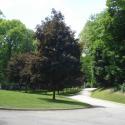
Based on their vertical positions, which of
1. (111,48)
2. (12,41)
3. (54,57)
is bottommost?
(54,57)

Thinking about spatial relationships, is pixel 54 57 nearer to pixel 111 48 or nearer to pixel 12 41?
pixel 111 48

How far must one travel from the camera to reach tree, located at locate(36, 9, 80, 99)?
3569 centimetres

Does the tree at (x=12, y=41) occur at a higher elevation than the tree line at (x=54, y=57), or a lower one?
higher

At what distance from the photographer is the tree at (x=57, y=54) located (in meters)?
35.7

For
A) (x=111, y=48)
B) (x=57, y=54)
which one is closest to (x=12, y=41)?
(x=111, y=48)

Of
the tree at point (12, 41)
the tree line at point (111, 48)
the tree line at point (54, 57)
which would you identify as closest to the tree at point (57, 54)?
the tree line at point (54, 57)

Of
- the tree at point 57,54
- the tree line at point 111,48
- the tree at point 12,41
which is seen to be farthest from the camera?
the tree at point 12,41

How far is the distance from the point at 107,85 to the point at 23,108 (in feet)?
159

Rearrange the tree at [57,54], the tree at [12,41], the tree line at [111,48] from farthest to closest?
1. the tree at [12,41]
2. the tree line at [111,48]
3. the tree at [57,54]

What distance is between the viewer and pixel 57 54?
1426 inches

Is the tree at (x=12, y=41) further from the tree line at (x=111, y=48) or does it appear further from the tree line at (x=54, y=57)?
the tree line at (x=54, y=57)

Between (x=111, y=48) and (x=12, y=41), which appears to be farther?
(x=12, y=41)

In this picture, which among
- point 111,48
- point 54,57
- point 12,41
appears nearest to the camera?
point 54,57

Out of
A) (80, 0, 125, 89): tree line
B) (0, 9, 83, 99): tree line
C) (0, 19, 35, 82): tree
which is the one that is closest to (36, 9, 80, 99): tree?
(0, 9, 83, 99): tree line
